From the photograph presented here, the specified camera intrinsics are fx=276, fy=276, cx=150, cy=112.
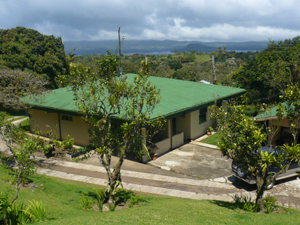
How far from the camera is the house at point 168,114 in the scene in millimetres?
18513

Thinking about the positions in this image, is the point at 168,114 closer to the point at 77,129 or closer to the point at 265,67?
the point at 77,129

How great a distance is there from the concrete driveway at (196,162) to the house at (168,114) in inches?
38.1

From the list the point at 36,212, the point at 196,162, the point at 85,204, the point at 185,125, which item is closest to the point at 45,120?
the point at 185,125

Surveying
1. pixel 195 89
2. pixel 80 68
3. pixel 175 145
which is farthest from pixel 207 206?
pixel 195 89

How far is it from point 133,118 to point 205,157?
8.71 meters

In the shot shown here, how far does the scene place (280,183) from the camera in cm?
1322

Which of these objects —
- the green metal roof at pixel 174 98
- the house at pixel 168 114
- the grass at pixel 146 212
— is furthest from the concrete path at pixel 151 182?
the green metal roof at pixel 174 98

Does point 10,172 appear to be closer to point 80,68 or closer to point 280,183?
point 80,68

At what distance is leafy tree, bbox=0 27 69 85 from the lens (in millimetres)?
31438

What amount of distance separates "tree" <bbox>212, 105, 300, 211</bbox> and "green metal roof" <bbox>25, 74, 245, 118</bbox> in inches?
277

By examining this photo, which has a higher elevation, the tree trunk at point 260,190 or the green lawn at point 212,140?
the tree trunk at point 260,190

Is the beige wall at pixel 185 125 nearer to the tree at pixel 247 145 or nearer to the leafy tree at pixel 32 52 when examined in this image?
the tree at pixel 247 145

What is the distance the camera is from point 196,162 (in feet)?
54.3

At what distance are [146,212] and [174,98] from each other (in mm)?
12336
